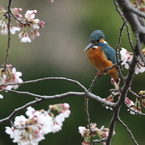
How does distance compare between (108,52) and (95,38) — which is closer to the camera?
(95,38)

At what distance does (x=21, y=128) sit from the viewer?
98 cm

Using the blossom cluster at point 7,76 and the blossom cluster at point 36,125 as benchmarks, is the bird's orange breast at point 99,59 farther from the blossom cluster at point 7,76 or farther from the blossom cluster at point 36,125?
the blossom cluster at point 36,125

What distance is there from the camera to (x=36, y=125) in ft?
3.22

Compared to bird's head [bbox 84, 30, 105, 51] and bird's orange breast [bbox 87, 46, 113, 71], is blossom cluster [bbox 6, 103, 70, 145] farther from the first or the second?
bird's orange breast [bbox 87, 46, 113, 71]

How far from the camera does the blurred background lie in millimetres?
4059

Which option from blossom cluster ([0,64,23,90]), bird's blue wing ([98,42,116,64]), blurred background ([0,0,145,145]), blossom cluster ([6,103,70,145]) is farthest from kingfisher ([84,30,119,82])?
blurred background ([0,0,145,145])

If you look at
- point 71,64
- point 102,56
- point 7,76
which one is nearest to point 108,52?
point 102,56

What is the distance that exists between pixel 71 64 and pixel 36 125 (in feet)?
11.3

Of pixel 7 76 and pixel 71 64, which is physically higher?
pixel 7 76

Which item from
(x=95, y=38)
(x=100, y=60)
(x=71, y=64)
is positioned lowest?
(x=71, y=64)

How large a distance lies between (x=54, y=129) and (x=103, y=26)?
3.14 m

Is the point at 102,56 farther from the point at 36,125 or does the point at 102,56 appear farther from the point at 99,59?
the point at 36,125

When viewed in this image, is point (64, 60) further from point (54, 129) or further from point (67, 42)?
point (54, 129)

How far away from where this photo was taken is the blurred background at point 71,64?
4059 millimetres
